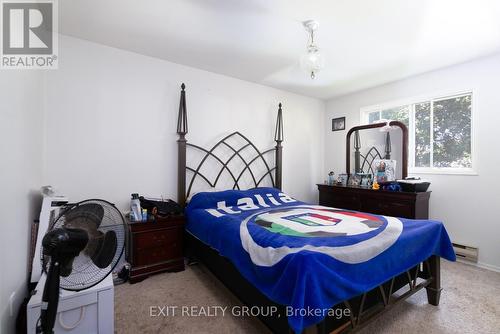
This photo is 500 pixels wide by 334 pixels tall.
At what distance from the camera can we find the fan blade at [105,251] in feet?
3.75

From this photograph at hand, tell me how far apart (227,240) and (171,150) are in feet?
4.92

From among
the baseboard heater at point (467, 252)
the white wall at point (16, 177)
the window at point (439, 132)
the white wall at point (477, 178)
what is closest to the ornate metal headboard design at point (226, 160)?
the white wall at point (16, 177)

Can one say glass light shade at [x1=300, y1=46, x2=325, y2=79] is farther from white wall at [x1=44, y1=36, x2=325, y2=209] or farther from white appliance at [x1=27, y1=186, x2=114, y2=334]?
white appliance at [x1=27, y1=186, x2=114, y2=334]

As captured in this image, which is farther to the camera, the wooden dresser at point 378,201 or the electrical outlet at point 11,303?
the wooden dresser at point 378,201

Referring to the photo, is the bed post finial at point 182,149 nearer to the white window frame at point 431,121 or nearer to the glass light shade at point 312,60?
the glass light shade at point 312,60

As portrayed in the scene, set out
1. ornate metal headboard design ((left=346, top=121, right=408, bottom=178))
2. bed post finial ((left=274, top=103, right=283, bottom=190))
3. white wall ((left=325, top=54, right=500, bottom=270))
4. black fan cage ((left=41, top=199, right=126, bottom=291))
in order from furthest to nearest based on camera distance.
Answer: bed post finial ((left=274, top=103, right=283, bottom=190))
ornate metal headboard design ((left=346, top=121, right=408, bottom=178))
white wall ((left=325, top=54, right=500, bottom=270))
black fan cage ((left=41, top=199, right=126, bottom=291))

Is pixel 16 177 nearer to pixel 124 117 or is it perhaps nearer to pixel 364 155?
pixel 124 117

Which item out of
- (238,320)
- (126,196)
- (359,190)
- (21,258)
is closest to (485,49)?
(359,190)

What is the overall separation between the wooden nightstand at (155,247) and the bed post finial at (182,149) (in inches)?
15.1

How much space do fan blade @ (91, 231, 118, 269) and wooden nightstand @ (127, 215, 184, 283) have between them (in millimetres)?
1094

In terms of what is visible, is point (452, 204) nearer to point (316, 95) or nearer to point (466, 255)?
Answer: point (466, 255)

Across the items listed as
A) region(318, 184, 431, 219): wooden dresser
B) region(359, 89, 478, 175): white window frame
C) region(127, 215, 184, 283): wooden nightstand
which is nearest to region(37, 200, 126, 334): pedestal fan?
region(127, 215, 184, 283): wooden nightstand

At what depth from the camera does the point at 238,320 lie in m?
1.66

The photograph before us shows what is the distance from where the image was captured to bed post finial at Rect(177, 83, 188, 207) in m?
2.76
